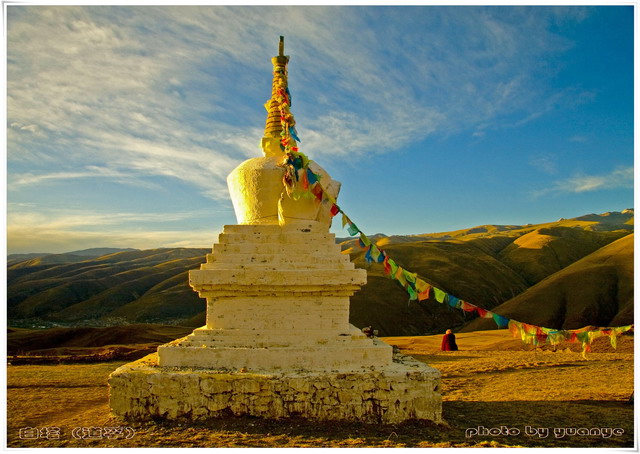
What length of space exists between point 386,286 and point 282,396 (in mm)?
27330

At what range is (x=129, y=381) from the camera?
18.8 feet

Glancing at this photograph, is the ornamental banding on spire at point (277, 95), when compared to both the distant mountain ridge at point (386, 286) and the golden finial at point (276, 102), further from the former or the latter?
the distant mountain ridge at point (386, 286)

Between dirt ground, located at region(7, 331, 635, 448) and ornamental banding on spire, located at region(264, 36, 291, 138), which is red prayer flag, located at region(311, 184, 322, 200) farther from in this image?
dirt ground, located at region(7, 331, 635, 448)

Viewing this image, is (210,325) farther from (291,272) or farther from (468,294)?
(468,294)

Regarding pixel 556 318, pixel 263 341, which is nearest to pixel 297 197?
pixel 263 341

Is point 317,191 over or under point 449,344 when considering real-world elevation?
over

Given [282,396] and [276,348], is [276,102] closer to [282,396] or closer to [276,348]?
[276,348]

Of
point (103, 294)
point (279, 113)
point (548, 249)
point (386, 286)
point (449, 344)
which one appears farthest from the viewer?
point (548, 249)

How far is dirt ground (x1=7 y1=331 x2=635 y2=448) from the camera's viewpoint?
516 cm

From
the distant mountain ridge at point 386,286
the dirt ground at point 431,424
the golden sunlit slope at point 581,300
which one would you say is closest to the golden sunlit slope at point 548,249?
the distant mountain ridge at point 386,286

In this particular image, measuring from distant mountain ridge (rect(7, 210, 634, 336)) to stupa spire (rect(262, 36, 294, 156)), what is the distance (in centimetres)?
2134

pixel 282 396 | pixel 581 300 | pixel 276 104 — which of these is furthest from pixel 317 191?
pixel 581 300

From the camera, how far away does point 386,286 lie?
106 ft

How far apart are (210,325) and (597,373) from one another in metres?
7.97
